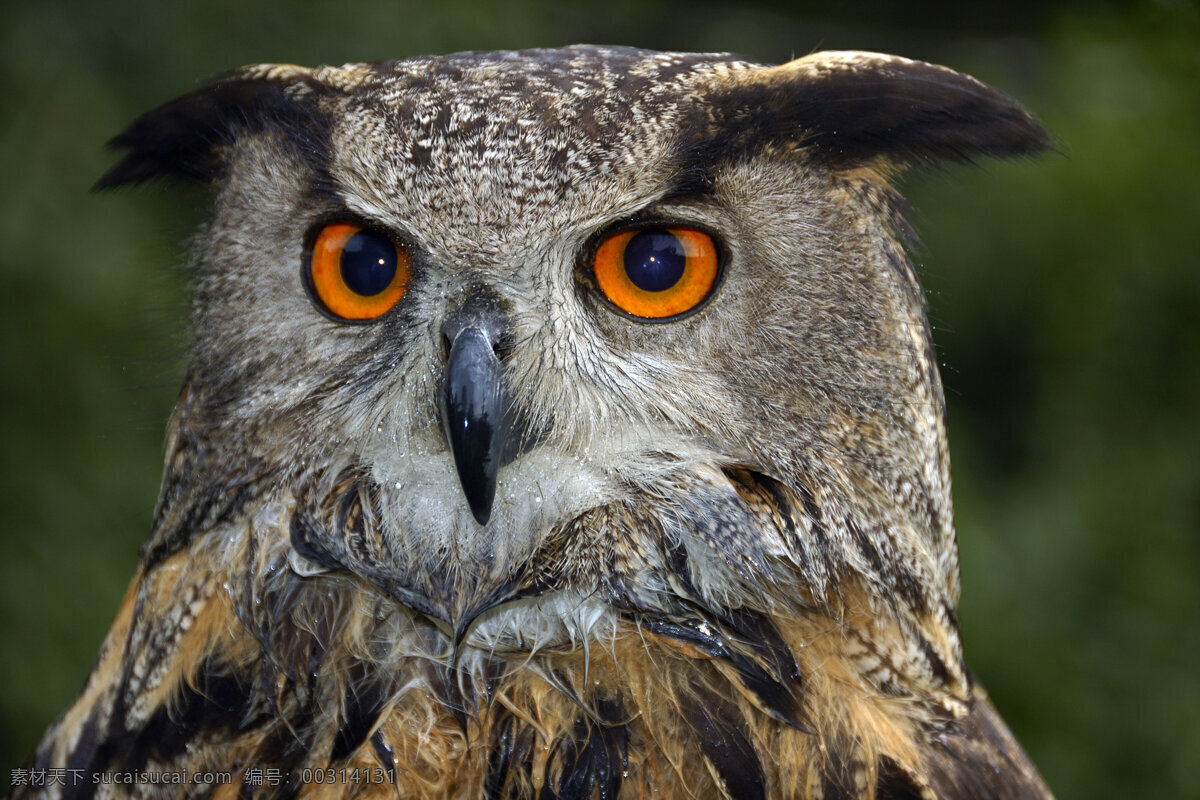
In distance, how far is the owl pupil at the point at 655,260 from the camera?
107cm

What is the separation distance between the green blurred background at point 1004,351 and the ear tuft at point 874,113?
1.18m

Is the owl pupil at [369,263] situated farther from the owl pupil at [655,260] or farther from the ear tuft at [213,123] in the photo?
the owl pupil at [655,260]

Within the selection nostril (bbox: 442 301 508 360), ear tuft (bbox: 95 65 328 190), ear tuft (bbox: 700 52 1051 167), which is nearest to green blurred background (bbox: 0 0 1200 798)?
ear tuft (bbox: 95 65 328 190)

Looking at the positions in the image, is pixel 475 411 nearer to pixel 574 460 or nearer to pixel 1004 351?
pixel 574 460

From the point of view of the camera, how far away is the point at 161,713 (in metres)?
1.14

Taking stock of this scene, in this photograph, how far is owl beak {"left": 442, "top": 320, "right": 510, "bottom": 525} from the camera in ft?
3.26

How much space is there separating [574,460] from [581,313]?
0.47 feet

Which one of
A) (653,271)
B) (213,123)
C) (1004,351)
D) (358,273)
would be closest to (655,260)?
(653,271)

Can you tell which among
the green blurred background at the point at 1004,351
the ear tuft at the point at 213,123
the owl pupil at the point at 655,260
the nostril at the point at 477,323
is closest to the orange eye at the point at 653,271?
the owl pupil at the point at 655,260

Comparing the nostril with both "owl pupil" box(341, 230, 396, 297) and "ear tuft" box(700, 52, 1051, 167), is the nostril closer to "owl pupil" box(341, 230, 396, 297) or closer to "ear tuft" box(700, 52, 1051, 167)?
"owl pupil" box(341, 230, 396, 297)

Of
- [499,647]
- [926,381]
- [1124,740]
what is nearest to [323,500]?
[499,647]

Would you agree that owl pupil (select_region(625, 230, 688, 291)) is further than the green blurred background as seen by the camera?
No

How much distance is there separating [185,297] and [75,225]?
3.77ft

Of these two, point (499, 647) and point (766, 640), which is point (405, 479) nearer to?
point (499, 647)
